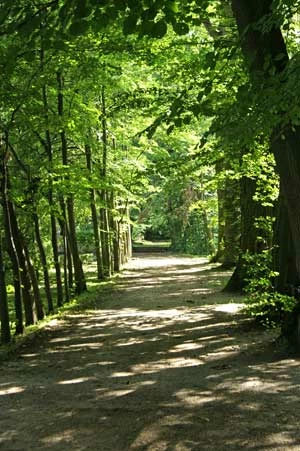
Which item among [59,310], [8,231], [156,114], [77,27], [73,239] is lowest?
[59,310]

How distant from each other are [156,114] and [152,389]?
7.21 meters

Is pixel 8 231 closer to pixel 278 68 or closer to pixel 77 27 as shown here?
pixel 278 68

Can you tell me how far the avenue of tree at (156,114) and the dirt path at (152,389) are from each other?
39.1 inches

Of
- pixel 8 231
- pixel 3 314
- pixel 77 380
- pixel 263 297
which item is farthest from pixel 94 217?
pixel 77 380

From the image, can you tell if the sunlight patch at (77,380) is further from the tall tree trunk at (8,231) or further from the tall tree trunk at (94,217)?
the tall tree trunk at (94,217)

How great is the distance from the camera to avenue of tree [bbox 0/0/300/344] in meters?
4.59

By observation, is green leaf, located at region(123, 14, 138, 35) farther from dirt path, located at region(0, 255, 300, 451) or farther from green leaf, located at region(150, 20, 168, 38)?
dirt path, located at region(0, 255, 300, 451)

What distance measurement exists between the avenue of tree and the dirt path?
3.26ft

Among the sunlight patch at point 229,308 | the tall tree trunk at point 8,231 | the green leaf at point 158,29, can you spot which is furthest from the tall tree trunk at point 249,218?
the green leaf at point 158,29

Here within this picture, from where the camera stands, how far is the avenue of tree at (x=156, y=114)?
459 cm

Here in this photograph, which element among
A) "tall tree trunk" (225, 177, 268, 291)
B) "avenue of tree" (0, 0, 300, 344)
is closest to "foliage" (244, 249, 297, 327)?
"avenue of tree" (0, 0, 300, 344)

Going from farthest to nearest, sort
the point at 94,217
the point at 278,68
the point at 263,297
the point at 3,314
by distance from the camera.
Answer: the point at 94,217 < the point at 3,314 < the point at 263,297 < the point at 278,68

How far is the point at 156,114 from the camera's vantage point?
12148 mm

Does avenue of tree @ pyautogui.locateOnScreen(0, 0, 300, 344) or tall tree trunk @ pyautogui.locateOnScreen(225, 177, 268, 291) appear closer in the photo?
avenue of tree @ pyautogui.locateOnScreen(0, 0, 300, 344)
